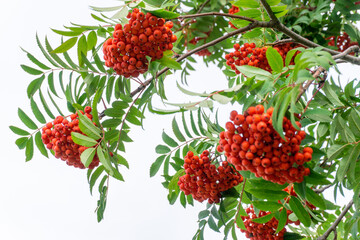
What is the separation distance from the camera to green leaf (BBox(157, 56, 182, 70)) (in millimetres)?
1591

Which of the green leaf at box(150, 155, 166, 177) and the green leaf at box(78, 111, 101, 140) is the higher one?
the green leaf at box(78, 111, 101, 140)

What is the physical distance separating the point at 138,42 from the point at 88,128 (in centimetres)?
42

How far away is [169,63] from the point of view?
1605mm

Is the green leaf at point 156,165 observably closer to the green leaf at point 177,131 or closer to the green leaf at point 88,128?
the green leaf at point 177,131

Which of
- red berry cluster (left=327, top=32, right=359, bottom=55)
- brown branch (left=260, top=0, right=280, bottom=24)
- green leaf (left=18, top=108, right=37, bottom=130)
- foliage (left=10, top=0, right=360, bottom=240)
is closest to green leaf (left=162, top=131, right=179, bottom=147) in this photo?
foliage (left=10, top=0, right=360, bottom=240)

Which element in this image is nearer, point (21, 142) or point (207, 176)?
point (207, 176)

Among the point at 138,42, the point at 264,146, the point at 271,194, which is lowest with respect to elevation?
the point at 271,194

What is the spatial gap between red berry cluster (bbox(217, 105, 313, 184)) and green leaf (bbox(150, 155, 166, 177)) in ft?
2.64

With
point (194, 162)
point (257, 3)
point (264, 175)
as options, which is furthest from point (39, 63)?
point (264, 175)

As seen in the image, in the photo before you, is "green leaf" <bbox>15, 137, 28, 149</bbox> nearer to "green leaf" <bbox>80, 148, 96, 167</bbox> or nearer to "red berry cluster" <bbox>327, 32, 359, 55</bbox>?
"green leaf" <bbox>80, 148, 96, 167</bbox>

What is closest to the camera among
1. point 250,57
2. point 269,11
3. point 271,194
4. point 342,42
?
point 271,194

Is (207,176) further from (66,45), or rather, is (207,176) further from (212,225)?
(66,45)

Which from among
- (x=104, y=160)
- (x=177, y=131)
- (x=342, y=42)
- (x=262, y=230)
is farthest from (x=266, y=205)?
(x=342, y=42)

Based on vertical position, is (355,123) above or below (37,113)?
below
